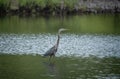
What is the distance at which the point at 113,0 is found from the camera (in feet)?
349

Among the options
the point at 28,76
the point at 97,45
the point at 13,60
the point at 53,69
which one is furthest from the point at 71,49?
the point at 28,76

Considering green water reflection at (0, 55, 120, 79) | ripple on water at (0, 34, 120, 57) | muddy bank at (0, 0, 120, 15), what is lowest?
muddy bank at (0, 0, 120, 15)

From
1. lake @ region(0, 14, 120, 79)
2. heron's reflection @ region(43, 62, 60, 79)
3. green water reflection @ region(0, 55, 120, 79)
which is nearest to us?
green water reflection @ region(0, 55, 120, 79)

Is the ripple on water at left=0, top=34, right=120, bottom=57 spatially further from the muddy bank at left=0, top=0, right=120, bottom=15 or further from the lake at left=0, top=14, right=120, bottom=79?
the muddy bank at left=0, top=0, right=120, bottom=15

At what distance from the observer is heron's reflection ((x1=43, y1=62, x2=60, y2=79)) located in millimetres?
26698

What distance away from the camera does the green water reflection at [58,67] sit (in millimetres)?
26347

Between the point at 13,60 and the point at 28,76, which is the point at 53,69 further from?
the point at 13,60

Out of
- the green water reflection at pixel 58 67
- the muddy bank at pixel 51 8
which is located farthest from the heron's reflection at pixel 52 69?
the muddy bank at pixel 51 8

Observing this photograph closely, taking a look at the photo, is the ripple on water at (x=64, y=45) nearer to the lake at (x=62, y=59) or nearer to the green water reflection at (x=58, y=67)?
the lake at (x=62, y=59)

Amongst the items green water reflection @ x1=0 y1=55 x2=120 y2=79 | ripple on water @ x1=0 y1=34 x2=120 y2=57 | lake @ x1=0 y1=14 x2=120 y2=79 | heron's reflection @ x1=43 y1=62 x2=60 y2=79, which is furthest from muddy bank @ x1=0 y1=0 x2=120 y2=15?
heron's reflection @ x1=43 y1=62 x2=60 y2=79

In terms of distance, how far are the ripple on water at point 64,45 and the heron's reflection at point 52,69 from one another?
189 inches

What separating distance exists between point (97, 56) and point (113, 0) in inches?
2896

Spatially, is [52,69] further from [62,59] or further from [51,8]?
[51,8]

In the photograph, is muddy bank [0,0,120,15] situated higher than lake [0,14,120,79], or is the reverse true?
lake [0,14,120,79]
